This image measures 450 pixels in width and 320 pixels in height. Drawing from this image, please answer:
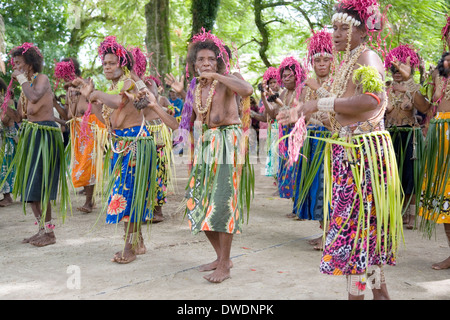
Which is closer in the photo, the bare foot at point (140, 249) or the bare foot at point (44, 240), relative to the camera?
the bare foot at point (140, 249)

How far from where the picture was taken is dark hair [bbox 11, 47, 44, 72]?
14.9ft

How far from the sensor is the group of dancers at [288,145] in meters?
2.63

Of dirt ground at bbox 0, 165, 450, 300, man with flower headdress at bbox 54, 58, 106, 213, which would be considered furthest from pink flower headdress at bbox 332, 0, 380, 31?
man with flower headdress at bbox 54, 58, 106, 213

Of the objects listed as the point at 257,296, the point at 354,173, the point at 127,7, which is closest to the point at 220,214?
the point at 257,296

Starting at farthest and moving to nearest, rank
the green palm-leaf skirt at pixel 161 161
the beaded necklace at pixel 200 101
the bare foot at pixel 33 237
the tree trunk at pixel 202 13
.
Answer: the tree trunk at pixel 202 13, the green palm-leaf skirt at pixel 161 161, the bare foot at pixel 33 237, the beaded necklace at pixel 200 101

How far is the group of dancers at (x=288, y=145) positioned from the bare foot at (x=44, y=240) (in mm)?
10

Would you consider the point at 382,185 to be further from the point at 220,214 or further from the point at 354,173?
the point at 220,214

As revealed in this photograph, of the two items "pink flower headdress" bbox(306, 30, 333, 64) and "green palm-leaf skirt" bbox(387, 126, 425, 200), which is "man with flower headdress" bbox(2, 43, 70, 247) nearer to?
"pink flower headdress" bbox(306, 30, 333, 64)

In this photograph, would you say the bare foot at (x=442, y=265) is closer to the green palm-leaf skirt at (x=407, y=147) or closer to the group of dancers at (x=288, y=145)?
the group of dancers at (x=288, y=145)

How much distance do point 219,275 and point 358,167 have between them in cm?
133

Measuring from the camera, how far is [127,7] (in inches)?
462

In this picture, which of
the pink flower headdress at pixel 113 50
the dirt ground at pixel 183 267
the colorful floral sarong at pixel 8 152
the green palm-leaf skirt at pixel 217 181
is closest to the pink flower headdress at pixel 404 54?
the dirt ground at pixel 183 267

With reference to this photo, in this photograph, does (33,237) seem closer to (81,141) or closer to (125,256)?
(125,256)

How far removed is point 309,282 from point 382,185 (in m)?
1.05
